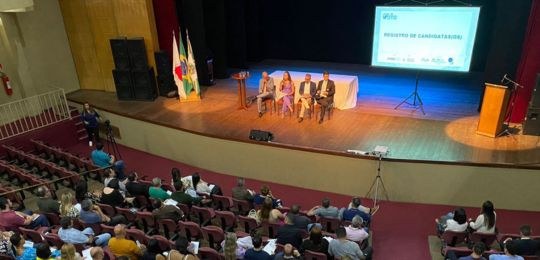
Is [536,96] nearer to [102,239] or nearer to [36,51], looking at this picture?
[102,239]

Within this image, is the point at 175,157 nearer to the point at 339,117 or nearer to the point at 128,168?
the point at 128,168

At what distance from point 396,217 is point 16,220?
19.8 feet

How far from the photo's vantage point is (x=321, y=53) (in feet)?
48.0

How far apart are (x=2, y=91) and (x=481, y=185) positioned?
11505 mm

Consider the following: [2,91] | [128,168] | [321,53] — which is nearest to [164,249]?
[128,168]

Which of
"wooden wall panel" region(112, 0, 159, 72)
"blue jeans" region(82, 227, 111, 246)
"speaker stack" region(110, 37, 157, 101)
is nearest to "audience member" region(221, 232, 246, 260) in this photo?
"blue jeans" region(82, 227, 111, 246)

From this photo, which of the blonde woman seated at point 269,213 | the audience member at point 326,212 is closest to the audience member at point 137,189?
the blonde woman seated at point 269,213

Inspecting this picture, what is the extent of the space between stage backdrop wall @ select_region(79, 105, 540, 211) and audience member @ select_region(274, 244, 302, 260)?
127 inches

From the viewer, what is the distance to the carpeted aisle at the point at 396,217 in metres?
6.77

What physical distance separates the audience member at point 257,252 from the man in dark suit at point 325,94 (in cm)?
504

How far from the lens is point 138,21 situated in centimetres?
1152

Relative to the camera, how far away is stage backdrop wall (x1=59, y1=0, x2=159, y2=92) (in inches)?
453

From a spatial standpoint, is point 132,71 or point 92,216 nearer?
point 92,216

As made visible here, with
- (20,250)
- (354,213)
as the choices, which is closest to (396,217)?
(354,213)
